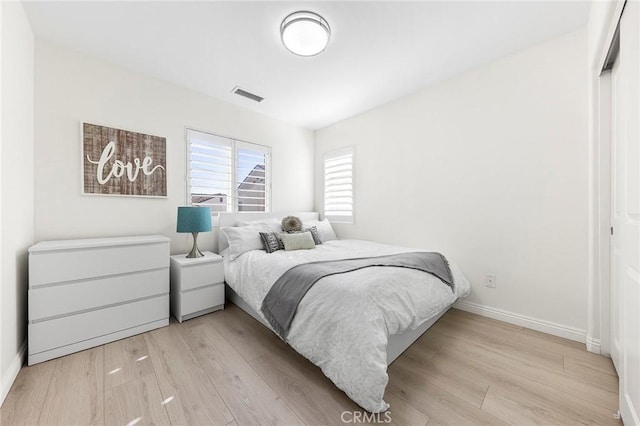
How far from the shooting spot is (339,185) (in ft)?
13.1

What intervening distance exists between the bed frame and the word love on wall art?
80 cm

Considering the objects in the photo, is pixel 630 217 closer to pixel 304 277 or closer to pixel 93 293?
pixel 304 277

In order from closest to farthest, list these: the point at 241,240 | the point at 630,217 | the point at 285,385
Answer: the point at 630,217, the point at 285,385, the point at 241,240

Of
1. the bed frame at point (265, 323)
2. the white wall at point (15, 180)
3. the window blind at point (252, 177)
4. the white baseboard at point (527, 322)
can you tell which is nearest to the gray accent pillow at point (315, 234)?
the bed frame at point (265, 323)

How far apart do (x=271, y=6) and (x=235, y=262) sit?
7.49 feet

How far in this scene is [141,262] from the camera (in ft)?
7.05

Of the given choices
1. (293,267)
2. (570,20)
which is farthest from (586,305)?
(293,267)

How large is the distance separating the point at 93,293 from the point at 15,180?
0.95 meters

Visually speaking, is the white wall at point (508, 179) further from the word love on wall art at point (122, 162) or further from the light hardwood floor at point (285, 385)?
the word love on wall art at point (122, 162)

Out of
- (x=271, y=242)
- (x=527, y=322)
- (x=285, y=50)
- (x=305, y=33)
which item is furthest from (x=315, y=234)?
(x=527, y=322)

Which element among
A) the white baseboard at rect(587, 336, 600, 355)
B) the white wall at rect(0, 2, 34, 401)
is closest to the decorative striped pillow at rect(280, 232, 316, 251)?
the white wall at rect(0, 2, 34, 401)

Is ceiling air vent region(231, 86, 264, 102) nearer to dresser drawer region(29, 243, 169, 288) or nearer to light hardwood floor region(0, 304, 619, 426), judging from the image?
dresser drawer region(29, 243, 169, 288)

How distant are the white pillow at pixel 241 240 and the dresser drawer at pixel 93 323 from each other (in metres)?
0.76

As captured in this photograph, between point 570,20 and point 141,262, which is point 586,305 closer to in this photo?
point 570,20
